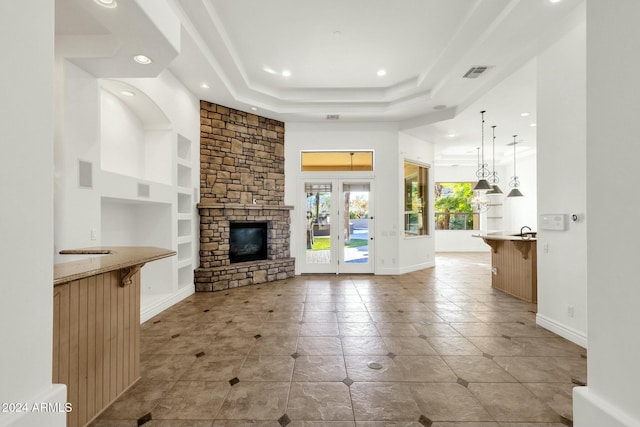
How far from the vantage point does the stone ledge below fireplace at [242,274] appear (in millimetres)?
4910

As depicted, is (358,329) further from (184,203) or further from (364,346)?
(184,203)

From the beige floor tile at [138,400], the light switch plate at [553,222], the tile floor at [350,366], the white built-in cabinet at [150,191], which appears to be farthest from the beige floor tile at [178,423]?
the light switch plate at [553,222]

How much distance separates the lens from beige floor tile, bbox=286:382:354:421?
1880 mm

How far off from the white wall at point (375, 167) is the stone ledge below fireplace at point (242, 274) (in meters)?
0.43

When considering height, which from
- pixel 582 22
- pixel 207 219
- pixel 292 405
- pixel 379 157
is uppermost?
pixel 582 22

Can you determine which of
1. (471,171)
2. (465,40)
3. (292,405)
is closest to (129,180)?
(292,405)

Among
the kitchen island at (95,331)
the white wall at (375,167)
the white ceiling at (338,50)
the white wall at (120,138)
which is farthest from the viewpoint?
the white wall at (375,167)

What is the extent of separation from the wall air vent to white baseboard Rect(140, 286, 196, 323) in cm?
559

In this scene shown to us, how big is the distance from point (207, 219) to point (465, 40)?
15.7ft

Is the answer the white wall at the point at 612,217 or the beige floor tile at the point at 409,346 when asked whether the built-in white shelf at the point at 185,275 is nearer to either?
the beige floor tile at the point at 409,346

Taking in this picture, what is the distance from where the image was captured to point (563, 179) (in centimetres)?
303

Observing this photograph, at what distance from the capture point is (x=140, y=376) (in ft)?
7.62

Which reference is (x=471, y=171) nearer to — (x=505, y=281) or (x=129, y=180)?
(x=505, y=281)

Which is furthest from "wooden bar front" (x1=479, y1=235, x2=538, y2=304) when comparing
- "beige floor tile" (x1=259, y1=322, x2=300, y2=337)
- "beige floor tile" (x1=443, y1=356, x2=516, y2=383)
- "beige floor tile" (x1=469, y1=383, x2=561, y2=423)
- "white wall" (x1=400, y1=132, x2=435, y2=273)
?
"beige floor tile" (x1=259, y1=322, x2=300, y2=337)
